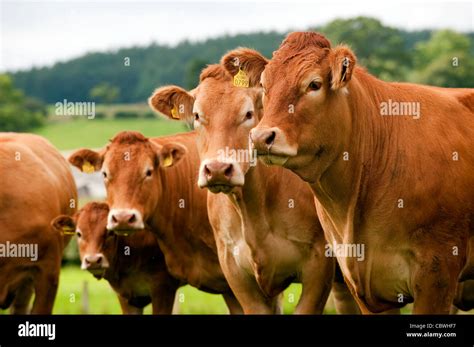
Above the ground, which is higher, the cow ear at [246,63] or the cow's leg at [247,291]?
the cow ear at [246,63]

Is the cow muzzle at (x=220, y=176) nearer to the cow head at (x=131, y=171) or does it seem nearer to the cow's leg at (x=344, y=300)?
the cow head at (x=131, y=171)

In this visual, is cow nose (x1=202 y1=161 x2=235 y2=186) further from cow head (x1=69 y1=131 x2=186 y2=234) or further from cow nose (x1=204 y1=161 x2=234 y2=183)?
cow head (x1=69 y1=131 x2=186 y2=234)

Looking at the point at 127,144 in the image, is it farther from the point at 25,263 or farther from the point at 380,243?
the point at 380,243

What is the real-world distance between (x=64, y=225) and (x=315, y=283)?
12.3 ft

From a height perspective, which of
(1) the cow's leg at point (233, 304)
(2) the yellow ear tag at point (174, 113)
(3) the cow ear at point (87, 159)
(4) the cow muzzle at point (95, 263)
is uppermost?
(2) the yellow ear tag at point (174, 113)

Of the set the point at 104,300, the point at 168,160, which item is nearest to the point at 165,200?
the point at 168,160

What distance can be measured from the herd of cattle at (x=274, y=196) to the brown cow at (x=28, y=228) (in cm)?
2

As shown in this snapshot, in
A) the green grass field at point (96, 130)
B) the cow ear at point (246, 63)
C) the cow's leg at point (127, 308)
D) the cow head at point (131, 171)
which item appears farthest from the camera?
the green grass field at point (96, 130)

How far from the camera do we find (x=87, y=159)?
39.8ft

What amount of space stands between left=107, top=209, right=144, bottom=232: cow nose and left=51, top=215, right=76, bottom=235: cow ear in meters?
0.98

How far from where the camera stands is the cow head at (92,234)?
1188 centimetres

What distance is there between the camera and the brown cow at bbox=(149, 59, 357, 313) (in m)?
9.54

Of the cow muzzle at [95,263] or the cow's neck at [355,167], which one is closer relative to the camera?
the cow's neck at [355,167]

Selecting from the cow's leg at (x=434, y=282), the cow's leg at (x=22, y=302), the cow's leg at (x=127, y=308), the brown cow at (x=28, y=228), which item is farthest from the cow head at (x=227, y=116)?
the cow's leg at (x=22, y=302)
